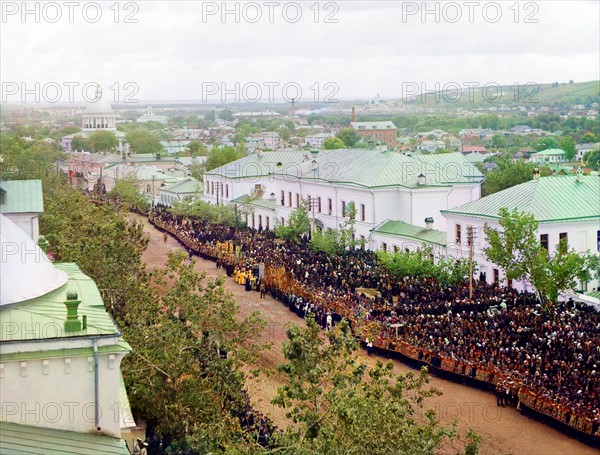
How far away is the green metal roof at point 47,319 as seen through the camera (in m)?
15.0

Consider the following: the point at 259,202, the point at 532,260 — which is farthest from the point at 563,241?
the point at 259,202

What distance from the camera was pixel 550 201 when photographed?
4378 centimetres

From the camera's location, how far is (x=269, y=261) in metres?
47.8

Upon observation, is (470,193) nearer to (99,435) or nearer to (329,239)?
(329,239)

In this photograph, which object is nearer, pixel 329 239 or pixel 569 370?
pixel 569 370

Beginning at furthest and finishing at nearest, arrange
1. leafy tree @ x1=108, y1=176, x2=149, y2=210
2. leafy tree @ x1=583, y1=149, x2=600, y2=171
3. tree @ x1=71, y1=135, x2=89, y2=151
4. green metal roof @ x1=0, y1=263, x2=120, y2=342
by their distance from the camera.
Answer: tree @ x1=71, y1=135, x2=89, y2=151
leafy tree @ x1=583, y1=149, x2=600, y2=171
leafy tree @ x1=108, y1=176, x2=149, y2=210
green metal roof @ x1=0, y1=263, x2=120, y2=342

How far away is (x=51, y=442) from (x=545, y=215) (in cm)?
3178

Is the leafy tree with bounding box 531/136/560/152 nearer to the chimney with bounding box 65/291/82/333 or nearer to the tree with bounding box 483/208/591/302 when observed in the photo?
the tree with bounding box 483/208/591/302

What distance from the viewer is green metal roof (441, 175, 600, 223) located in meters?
43.0

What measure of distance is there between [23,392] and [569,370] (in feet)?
52.9

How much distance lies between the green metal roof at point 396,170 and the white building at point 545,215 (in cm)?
809

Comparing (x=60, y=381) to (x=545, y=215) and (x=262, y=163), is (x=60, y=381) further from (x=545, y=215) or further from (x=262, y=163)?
(x=262, y=163)

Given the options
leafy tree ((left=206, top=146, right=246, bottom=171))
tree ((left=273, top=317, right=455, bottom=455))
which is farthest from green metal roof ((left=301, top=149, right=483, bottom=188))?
tree ((left=273, top=317, right=455, bottom=455))

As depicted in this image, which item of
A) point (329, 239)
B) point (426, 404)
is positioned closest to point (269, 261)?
point (329, 239)
